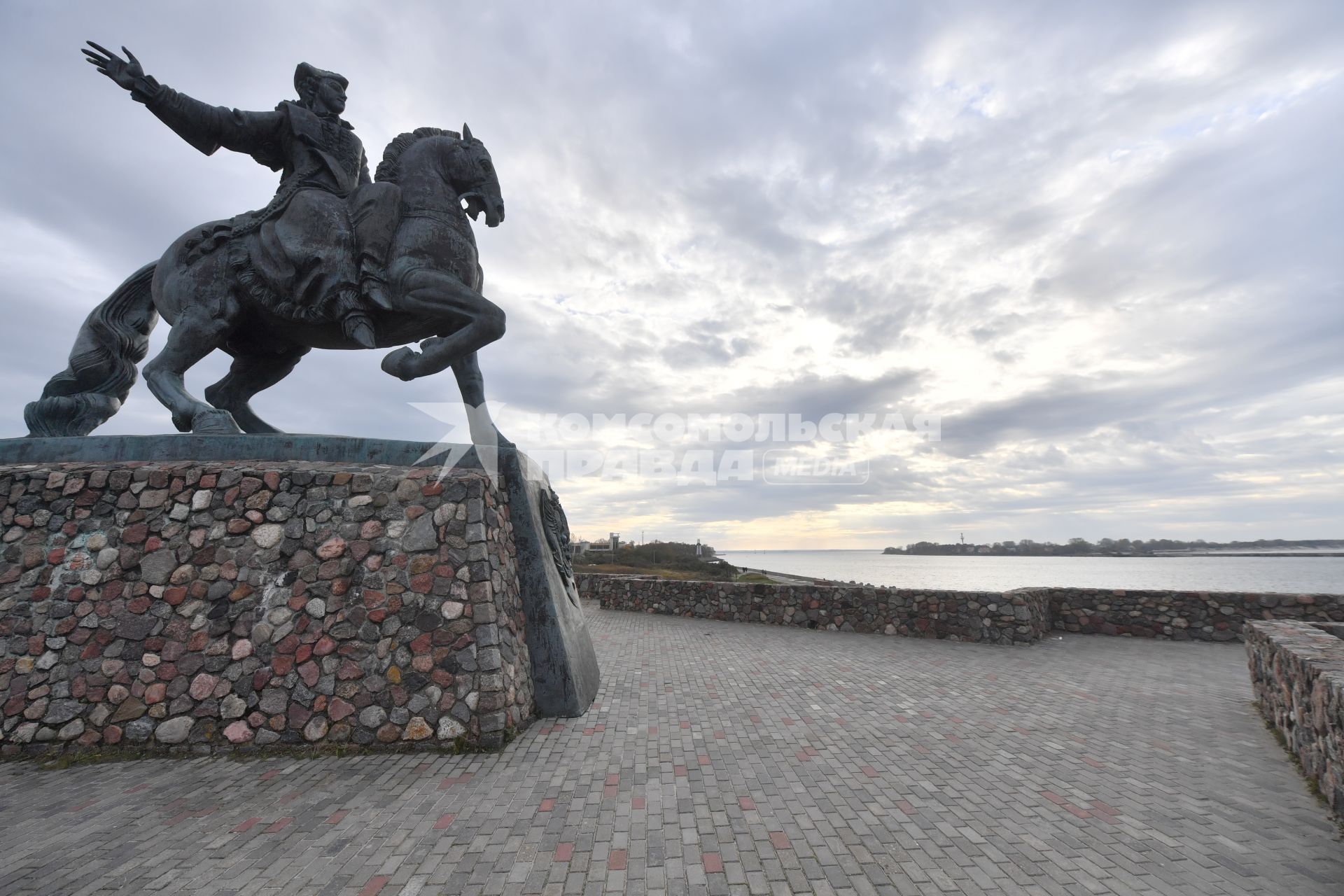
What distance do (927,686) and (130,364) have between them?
9505mm

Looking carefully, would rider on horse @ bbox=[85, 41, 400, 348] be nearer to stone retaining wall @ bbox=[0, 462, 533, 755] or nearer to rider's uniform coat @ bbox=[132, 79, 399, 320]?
rider's uniform coat @ bbox=[132, 79, 399, 320]

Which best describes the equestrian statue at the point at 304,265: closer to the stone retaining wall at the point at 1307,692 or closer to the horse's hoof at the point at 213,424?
the horse's hoof at the point at 213,424

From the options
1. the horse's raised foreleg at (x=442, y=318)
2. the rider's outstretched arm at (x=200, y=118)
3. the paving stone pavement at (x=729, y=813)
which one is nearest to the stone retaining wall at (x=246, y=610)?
the paving stone pavement at (x=729, y=813)

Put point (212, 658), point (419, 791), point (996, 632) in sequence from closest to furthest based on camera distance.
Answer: point (419, 791), point (212, 658), point (996, 632)

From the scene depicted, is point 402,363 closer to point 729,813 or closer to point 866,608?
point 729,813

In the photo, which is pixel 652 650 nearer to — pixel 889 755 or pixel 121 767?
pixel 889 755

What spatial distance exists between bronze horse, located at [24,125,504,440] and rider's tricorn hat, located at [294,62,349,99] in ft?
2.86

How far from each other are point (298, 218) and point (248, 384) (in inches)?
84.6

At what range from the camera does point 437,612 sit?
4371 mm

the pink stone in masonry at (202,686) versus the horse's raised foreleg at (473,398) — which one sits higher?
the horse's raised foreleg at (473,398)

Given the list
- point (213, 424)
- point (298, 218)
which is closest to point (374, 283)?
point (298, 218)

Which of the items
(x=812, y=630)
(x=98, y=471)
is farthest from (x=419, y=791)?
(x=812, y=630)

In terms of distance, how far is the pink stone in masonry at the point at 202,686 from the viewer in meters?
4.11

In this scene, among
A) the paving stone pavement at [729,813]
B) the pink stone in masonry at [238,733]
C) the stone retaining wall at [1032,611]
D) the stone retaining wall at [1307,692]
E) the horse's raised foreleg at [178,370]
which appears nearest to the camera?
the paving stone pavement at [729,813]
